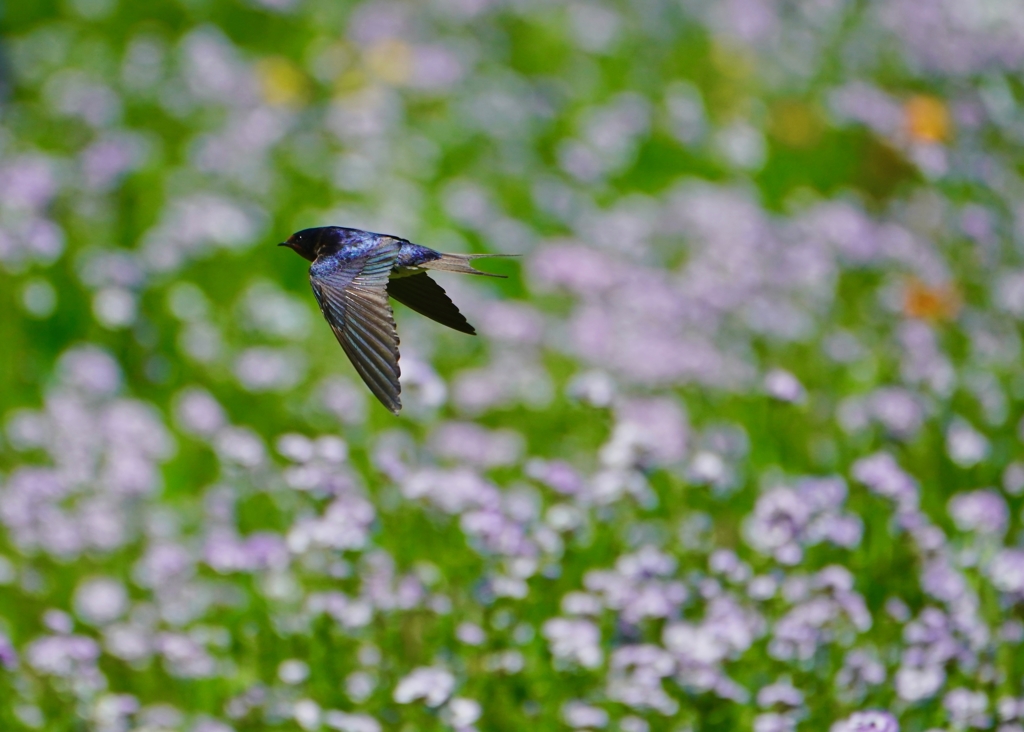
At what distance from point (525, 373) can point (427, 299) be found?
186 cm

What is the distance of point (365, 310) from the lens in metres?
1.96

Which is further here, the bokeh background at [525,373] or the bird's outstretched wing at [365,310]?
the bokeh background at [525,373]

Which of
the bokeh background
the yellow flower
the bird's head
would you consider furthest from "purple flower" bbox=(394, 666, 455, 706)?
the yellow flower

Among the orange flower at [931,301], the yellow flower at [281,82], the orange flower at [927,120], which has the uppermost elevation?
the orange flower at [927,120]

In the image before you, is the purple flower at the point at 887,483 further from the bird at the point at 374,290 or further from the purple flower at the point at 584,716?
the bird at the point at 374,290

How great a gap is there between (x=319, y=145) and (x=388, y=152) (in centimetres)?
27

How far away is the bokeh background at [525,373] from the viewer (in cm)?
266

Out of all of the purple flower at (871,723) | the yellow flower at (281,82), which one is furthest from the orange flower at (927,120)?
the purple flower at (871,723)

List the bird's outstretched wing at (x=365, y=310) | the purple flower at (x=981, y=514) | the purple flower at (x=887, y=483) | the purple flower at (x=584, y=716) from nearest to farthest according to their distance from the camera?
the bird's outstretched wing at (x=365, y=310), the purple flower at (x=584, y=716), the purple flower at (x=887, y=483), the purple flower at (x=981, y=514)

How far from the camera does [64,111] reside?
195 inches

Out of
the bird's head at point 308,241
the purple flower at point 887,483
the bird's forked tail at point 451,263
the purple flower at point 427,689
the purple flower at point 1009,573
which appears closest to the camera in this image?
the bird's forked tail at point 451,263

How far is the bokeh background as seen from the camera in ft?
8.72

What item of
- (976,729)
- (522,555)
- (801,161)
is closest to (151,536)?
(522,555)

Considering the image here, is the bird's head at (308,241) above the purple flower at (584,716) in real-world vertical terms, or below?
above
